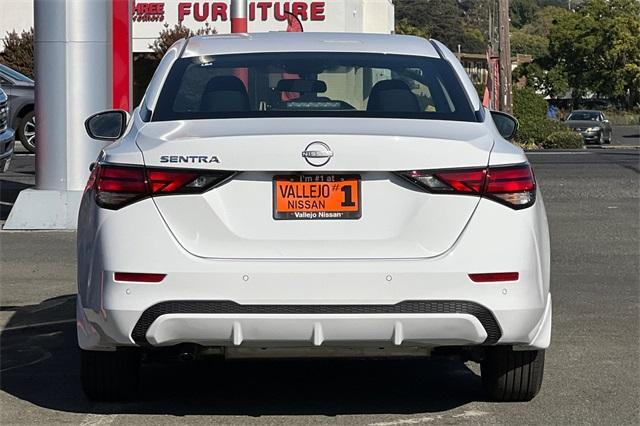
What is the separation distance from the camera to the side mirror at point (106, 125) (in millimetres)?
6734

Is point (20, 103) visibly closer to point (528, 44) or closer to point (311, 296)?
point (311, 296)

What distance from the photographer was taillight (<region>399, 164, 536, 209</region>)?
17.6 feet

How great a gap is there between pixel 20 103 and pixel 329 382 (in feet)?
57.3

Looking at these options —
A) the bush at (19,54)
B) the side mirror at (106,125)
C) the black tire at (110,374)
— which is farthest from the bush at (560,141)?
→ the black tire at (110,374)

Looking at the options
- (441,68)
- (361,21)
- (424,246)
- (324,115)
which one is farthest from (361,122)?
(361,21)

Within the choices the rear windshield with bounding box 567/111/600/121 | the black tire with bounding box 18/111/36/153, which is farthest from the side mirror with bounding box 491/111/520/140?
the rear windshield with bounding box 567/111/600/121

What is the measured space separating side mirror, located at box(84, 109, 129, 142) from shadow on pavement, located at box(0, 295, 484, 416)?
1.24 metres

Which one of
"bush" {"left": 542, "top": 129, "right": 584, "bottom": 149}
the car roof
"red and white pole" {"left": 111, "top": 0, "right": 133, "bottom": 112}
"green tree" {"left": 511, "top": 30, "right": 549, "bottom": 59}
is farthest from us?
"green tree" {"left": 511, "top": 30, "right": 549, "bottom": 59}

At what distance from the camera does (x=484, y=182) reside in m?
5.41

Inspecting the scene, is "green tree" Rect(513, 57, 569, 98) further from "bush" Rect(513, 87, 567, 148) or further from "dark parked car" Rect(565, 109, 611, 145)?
"bush" Rect(513, 87, 567, 148)

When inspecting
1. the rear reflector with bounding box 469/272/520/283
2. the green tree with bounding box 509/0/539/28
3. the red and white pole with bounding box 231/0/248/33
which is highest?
the green tree with bounding box 509/0/539/28

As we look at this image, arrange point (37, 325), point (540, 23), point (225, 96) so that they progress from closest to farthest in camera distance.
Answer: point (225, 96) → point (37, 325) → point (540, 23)

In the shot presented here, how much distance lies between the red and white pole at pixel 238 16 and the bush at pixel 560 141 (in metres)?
21.2

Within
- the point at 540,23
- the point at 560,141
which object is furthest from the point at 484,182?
the point at 540,23
